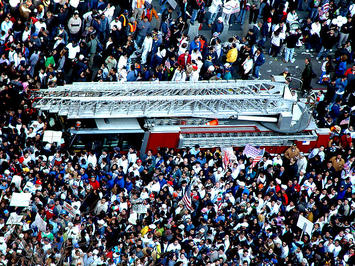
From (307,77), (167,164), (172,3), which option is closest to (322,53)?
(307,77)

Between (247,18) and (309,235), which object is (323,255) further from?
(247,18)

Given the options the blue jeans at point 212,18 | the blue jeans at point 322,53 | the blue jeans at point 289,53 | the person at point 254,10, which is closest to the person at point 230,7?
the blue jeans at point 212,18

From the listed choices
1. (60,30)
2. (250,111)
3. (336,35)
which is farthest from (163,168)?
(336,35)

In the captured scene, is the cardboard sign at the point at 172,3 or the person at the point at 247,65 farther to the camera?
the cardboard sign at the point at 172,3

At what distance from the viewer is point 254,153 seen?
39.2m

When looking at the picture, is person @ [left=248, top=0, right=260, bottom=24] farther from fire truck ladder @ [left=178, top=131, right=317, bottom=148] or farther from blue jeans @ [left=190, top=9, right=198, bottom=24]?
fire truck ladder @ [left=178, top=131, right=317, bottom=148]

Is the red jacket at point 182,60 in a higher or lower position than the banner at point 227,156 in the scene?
higher

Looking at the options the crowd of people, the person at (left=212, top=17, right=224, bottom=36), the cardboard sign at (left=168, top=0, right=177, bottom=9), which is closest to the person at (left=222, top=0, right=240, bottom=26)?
the crowd of people

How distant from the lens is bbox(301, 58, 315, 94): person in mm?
42125

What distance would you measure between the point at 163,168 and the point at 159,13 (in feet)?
30.7

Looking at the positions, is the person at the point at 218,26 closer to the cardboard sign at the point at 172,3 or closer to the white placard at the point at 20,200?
the cardboard sign at the point at 172,3

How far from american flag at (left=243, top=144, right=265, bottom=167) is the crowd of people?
0.26m

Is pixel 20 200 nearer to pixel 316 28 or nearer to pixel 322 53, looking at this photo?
pixel 316 28

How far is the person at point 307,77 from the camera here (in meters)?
42.1
